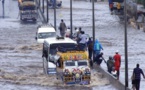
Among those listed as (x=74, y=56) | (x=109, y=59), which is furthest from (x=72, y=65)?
(x=109, y=59)

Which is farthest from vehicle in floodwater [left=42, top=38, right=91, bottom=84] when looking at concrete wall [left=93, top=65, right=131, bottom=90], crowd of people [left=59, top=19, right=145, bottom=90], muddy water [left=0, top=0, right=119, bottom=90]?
crowd of people [left=59, top=19, right=145, bottom=90]

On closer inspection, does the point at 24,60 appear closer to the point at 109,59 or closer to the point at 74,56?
the point at 109,59

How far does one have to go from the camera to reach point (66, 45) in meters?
32.4

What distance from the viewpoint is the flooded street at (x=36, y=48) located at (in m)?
30.6

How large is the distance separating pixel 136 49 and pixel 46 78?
46.6 feet

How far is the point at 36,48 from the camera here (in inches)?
1834

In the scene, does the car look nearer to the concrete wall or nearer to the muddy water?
the muddy water

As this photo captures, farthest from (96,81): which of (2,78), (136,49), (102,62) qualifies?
(136,49)

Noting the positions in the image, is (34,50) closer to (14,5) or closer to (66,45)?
(66,45)

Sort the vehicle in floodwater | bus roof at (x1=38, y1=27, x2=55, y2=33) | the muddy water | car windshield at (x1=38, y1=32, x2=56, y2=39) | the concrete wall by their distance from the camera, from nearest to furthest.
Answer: the concrete wall < the vehicle in floodwater < the muddy water < car windshield at (x1=38, y1=32, x2=56, y2=39) < bus roof at (x1=38, y1=27, x2=55, y2=33)

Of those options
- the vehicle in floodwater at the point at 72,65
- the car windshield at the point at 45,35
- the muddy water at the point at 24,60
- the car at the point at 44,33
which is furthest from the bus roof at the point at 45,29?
the vehicle in floodwater at the point at 72,65

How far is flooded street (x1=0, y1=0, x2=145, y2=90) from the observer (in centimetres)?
3062

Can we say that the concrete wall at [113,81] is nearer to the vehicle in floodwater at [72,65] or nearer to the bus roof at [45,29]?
the vehicle in floodwater at [72,65]

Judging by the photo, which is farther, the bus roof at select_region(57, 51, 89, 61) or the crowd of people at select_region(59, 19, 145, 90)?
the bus roof at select_region(57, 51, 89, 61)
